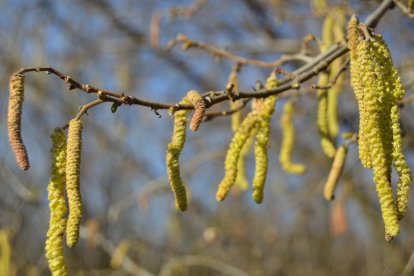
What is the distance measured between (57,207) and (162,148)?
7329 millimetres

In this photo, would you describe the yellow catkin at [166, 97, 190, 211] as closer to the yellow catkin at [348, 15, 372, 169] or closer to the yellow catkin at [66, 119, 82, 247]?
the yellow catkin at [66, 119, 82, 247]

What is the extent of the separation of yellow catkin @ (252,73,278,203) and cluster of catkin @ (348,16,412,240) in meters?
0.45

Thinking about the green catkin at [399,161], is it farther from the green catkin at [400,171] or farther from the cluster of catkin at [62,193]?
the cluster of catkin at [62,193]

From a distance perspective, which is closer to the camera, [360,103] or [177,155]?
[360,103]

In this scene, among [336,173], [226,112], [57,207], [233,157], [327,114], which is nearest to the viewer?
[57,207]

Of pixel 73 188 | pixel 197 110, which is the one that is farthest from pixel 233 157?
pixel 73 188

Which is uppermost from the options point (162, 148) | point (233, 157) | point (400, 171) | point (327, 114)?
point (162, 148)

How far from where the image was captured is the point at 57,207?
1.38 meters

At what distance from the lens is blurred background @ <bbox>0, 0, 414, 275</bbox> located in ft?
14.6

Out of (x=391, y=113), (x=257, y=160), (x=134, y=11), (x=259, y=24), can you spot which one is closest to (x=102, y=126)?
(x=134, y=11)

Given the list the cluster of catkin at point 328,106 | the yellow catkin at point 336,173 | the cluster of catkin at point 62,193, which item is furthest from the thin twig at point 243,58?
the cluster of catkin at point 62,193

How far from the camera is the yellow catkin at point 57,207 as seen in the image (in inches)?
53.4

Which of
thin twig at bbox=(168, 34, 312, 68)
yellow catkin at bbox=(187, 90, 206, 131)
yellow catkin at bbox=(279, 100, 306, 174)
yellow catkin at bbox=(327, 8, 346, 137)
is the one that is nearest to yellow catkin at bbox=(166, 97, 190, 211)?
yellow catkin at bbox=(187, 90, 206, 131)

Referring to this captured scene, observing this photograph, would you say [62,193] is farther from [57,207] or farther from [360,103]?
Result: [360,103]
